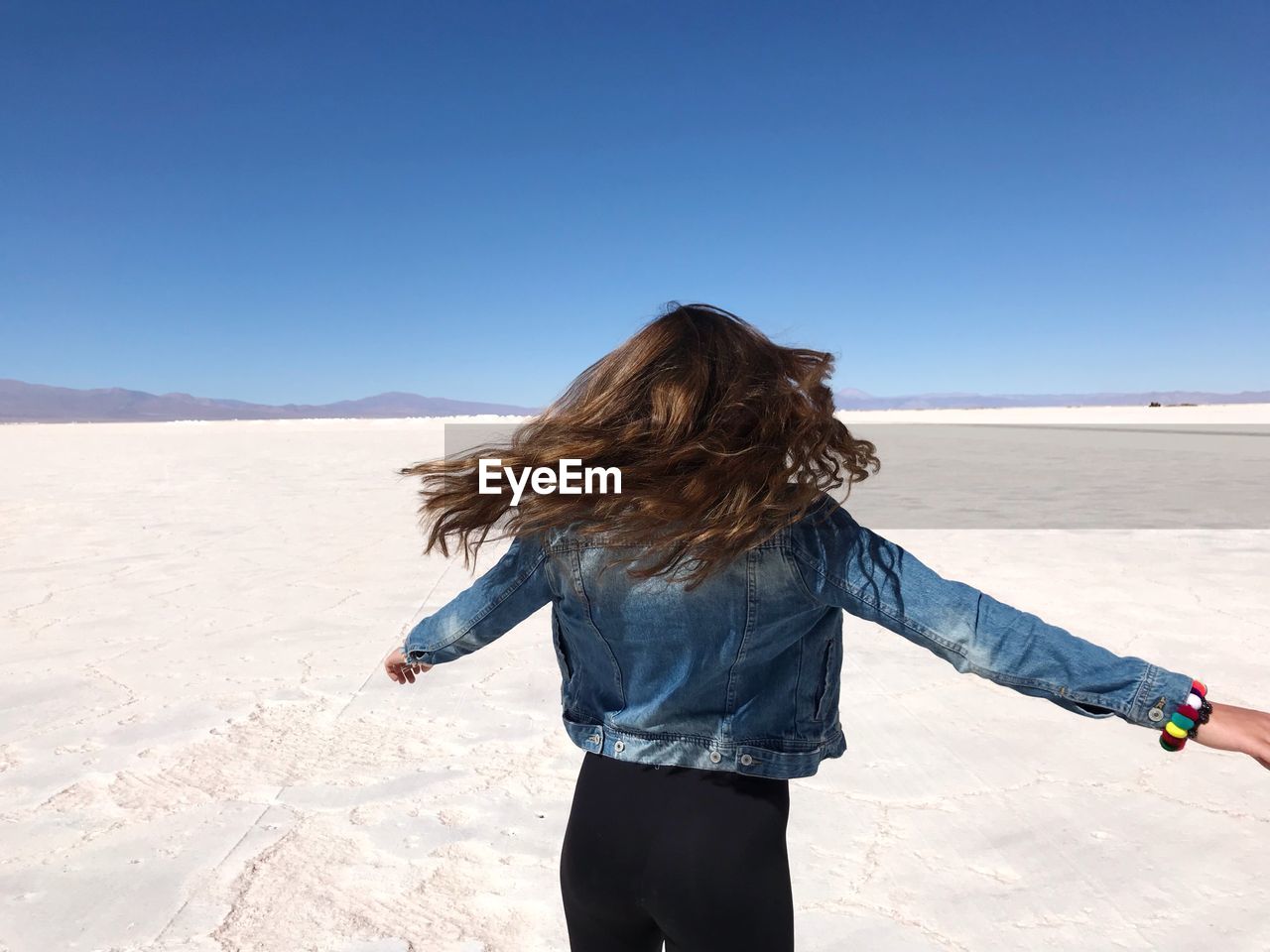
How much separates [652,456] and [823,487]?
27cm

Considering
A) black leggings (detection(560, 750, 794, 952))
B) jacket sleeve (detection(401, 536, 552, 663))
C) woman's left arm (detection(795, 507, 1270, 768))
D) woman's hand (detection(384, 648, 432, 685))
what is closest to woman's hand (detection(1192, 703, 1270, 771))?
woman's left arm (detection(795, 507, 1270, 768))

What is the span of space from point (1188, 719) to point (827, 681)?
1.58 ft

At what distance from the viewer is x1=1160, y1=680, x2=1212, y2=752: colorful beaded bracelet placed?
1.10 meters

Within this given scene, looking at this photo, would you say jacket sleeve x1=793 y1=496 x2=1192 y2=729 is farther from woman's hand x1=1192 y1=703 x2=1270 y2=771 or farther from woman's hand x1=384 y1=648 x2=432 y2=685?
woman's hand x1=384 y1=648 x2=432 y2=685

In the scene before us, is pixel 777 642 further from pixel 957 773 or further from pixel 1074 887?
pixel 957 773

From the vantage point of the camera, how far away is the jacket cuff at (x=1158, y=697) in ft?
3.63

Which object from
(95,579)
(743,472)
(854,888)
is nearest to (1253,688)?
(854,888)

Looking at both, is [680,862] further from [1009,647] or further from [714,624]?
[1009,647]

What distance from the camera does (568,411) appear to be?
1.30m

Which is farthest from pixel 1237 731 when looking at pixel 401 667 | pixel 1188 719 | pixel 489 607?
Answer: pixel 401 667

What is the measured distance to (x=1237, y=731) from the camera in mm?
1116

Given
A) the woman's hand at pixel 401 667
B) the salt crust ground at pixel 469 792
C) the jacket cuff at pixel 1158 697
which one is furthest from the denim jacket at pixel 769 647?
the woman's hand at pixel 401 667

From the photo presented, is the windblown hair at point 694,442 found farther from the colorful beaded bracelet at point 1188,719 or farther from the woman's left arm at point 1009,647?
the colorful beaded bracelet at point 1188,719
